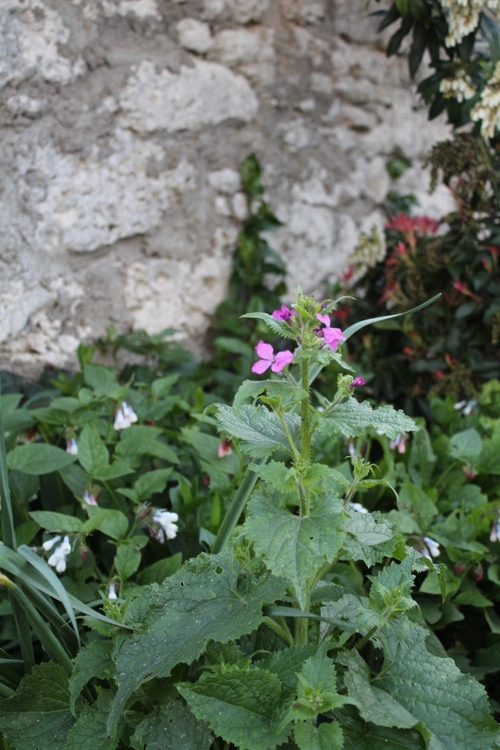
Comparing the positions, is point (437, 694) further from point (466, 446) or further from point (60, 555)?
point (466, 446)

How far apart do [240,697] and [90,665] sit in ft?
0.79

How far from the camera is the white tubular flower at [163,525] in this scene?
1352 mm

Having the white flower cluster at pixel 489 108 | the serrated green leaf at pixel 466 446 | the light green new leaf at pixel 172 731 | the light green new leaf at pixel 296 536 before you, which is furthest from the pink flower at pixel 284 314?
the white flower cluster at pixel 489 108

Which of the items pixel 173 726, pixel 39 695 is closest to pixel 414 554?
pixel 173 726

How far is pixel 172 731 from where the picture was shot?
95 centimetres

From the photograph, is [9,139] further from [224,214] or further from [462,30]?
[462,30]

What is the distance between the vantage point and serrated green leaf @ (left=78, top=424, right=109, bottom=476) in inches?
57.8

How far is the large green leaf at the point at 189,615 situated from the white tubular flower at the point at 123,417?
61 centimetres

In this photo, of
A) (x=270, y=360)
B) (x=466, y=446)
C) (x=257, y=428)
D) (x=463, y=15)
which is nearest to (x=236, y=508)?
(x=257, y=428)

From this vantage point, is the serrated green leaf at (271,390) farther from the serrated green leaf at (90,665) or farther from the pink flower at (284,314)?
the serrated green leaf at (90,665)

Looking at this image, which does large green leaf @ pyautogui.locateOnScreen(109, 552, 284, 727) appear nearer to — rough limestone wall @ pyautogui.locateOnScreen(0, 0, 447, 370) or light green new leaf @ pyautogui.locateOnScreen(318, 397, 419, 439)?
light green new leaf @ pyautogui.locateOnScreen(318, 397, 419, 439)

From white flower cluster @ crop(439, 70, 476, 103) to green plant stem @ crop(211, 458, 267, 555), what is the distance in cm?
157

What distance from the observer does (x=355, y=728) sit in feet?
3.14

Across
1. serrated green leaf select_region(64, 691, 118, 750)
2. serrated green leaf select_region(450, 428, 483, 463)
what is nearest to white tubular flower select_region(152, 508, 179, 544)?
serrated green leaf select_region(64, 691, 118, 750)
